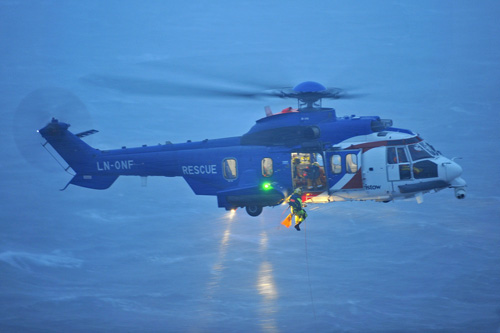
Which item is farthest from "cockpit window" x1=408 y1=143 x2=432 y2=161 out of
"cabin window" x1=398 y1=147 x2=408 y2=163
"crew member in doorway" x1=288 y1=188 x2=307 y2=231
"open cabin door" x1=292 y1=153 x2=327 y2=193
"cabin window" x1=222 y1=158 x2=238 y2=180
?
"cabin window" x1=222 y1=158 x2=238 y2=180

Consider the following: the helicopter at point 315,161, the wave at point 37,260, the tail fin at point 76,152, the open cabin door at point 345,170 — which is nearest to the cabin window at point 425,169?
the helicopter at point 315,161

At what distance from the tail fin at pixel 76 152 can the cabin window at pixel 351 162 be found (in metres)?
12.7

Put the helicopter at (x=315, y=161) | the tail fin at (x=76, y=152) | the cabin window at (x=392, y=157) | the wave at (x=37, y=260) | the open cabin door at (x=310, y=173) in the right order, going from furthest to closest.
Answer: the wave at (x=37, y=260) → the tail fin at (x=76, y=152) → the open cabin door at (x=310, y=173) → the cabin window at (x=392, y=157) → the helicopter at (x=315, y=161)

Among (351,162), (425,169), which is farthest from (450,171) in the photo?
(351,162)

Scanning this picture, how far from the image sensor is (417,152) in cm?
2898

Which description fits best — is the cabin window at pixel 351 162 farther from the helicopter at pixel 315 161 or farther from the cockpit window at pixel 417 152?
the cockpit window at pixel 417 152

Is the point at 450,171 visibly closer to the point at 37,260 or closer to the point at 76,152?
the point at 76,152

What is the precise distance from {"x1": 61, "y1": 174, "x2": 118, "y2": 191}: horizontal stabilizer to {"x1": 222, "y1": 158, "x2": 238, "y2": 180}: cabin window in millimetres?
6470

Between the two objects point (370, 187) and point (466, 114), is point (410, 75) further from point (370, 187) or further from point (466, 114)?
point (370, 187)

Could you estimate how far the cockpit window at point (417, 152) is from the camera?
28922 millimetres

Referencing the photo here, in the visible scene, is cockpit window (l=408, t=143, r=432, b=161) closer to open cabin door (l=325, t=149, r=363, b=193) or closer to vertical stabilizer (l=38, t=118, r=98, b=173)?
open cabin door (l=325, t=149, r=363, b=193)

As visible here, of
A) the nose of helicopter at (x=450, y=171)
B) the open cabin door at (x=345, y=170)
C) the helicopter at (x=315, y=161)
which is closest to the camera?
the nose of helicopter at (x=450, y=171)

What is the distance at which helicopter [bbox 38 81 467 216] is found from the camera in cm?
2886

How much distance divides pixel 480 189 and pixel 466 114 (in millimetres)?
38016
